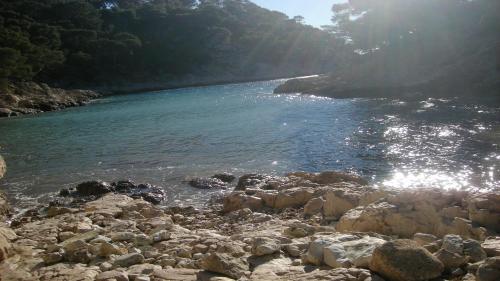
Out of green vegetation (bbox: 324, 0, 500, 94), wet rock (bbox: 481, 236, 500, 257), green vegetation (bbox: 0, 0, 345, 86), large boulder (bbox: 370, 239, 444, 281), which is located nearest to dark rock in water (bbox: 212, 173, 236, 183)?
wet rock (bbox: 481, 236, 500, 257)

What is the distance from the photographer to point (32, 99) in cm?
5575

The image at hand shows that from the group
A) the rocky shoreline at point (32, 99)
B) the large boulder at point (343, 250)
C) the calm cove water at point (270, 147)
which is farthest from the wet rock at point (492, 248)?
the rocky shoreline at point (32, 99)

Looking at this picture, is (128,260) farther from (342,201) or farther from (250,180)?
(250,180)

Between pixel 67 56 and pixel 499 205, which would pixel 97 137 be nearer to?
pixel 499 205

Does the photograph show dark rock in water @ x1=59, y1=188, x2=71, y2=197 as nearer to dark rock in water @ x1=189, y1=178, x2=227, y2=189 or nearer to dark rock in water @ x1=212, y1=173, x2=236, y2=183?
dark rock in water @ x1=189, y1=178, x2=227, y2=189

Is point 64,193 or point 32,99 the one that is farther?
point 32,99

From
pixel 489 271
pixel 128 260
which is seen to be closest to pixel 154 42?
pixel 128 260

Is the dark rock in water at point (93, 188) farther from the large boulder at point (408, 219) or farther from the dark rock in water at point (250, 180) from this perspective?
the large boulder at point (408, 219)

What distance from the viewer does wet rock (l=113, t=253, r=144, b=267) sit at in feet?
23.3

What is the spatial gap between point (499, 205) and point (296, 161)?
10609 mm

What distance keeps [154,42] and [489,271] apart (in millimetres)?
105268

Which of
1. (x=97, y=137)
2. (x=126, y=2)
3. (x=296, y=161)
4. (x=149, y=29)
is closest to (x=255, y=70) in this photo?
(x=149, y=29)

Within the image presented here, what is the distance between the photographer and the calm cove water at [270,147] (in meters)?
15.8

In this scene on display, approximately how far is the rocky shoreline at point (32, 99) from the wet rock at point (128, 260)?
4617 cm
